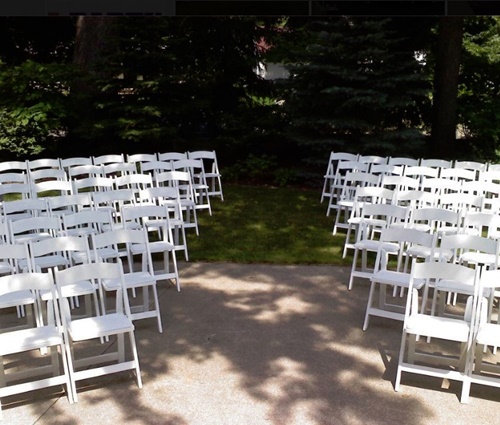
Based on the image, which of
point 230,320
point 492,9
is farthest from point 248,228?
point 492,9

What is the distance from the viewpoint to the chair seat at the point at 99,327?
4.80 metres

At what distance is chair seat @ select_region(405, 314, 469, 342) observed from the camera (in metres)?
4.72

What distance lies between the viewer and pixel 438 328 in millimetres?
4805

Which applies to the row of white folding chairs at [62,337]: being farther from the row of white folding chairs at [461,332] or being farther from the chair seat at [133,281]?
the row of white folding chairs at [461,332]

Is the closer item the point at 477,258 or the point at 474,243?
the point at 474,243

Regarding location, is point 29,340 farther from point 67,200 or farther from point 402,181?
point 402,181

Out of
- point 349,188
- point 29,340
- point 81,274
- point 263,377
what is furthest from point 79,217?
point 349,188

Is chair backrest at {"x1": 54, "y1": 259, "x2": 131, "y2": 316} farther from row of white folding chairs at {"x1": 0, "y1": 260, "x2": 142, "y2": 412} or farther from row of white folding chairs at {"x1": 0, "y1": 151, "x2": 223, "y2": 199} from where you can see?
row of white folding chairs at {"x1": 0, "y1": 151, "x2": 223, "y2": 199}

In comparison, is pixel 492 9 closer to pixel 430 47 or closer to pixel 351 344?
pixel 430 47

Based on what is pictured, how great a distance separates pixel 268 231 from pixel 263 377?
520 centimetres

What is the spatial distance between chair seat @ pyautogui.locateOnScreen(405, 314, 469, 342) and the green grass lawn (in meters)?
3.58

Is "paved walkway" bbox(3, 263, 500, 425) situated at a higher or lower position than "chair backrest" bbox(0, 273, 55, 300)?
lower

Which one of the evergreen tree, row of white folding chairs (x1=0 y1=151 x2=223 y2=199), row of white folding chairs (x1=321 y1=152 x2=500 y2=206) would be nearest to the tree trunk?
the evergreen tree

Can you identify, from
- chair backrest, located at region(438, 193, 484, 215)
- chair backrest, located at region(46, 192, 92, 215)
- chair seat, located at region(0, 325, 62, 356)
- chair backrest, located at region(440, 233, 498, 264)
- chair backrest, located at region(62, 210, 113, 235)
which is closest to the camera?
chair seat, located at region(0, 325, 62, 356)
